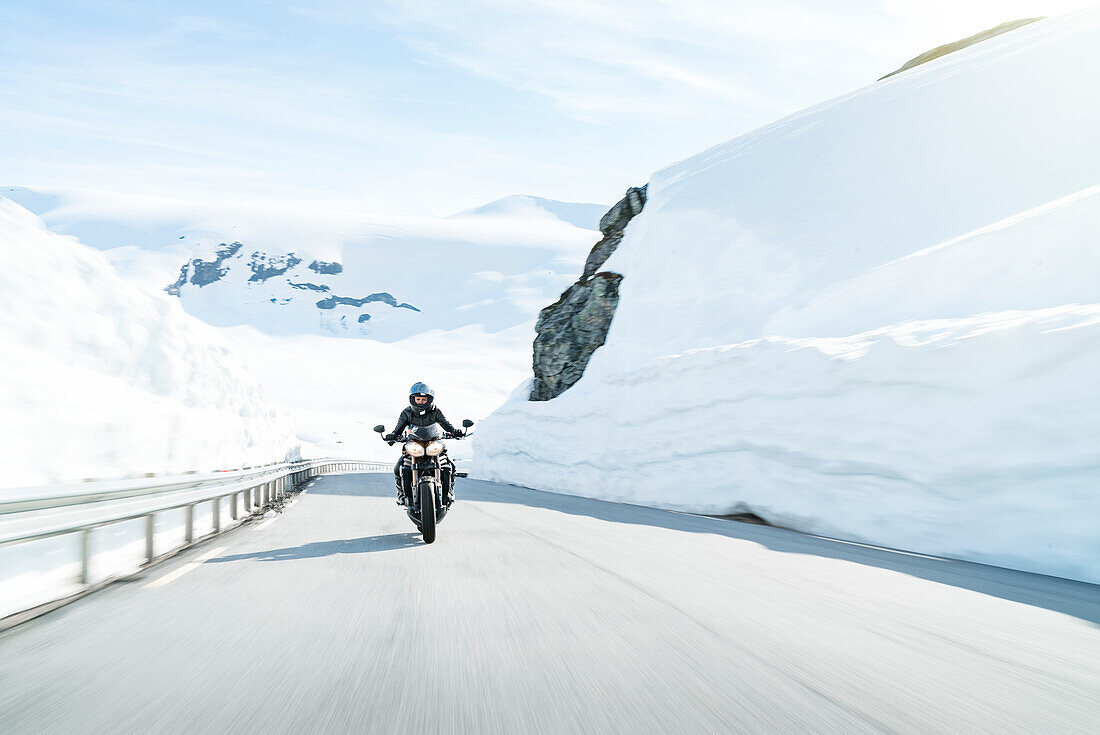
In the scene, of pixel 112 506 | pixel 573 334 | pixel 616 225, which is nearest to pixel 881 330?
pixel 112 506

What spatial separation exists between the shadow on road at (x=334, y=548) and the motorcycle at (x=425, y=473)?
32 cm

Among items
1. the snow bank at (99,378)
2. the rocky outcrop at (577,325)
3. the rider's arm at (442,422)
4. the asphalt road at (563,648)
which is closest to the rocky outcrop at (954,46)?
the rocky outcrop at (577,325)

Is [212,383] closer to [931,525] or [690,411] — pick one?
[690,411]

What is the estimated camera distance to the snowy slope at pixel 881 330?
9.52 metres

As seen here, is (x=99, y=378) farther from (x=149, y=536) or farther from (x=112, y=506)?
(x=112, y=506)

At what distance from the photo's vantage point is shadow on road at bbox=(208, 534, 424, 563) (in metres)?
9.18

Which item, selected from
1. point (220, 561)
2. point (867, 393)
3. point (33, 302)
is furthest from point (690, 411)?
point (33, 302)

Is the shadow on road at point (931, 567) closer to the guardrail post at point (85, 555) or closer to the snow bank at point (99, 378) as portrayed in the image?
the guardrail post at point (85, 555)

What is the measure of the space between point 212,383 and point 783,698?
92.7ft

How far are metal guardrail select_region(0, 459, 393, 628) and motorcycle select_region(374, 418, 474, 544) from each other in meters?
2.72

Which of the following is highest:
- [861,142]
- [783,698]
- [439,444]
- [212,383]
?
[861,142]

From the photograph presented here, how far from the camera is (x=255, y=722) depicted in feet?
11.4

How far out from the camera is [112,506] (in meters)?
7.77

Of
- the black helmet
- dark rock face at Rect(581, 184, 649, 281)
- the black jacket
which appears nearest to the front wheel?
the black jacket
